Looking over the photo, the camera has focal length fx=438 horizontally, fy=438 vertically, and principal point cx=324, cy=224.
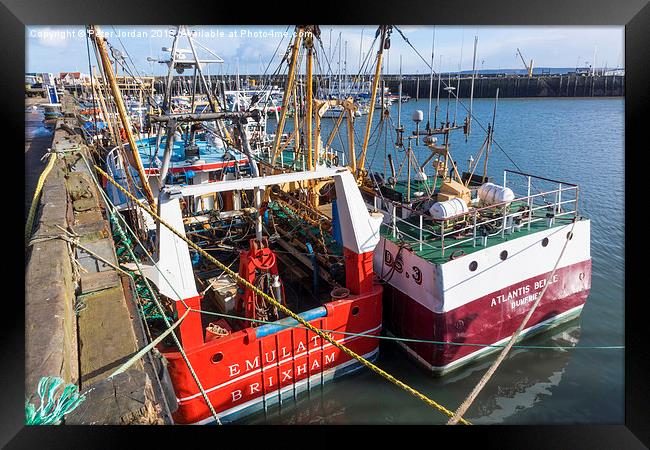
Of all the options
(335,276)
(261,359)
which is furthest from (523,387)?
(261,359)

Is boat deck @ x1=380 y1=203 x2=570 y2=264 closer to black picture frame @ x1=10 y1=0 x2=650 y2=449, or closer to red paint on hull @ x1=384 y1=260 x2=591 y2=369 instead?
red paint on hull @ x1=384 y1=260 x2=591 y2=369

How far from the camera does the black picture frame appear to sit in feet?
13.8

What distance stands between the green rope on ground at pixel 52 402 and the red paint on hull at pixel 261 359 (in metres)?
3.42

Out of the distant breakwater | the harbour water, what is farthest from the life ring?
the distant breakwater

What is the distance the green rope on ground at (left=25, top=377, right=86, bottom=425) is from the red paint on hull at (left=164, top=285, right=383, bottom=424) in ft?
11.2

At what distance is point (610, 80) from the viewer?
68.9m

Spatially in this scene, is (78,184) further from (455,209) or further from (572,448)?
(572,448)

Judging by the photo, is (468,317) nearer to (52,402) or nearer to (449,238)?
(449,238)
